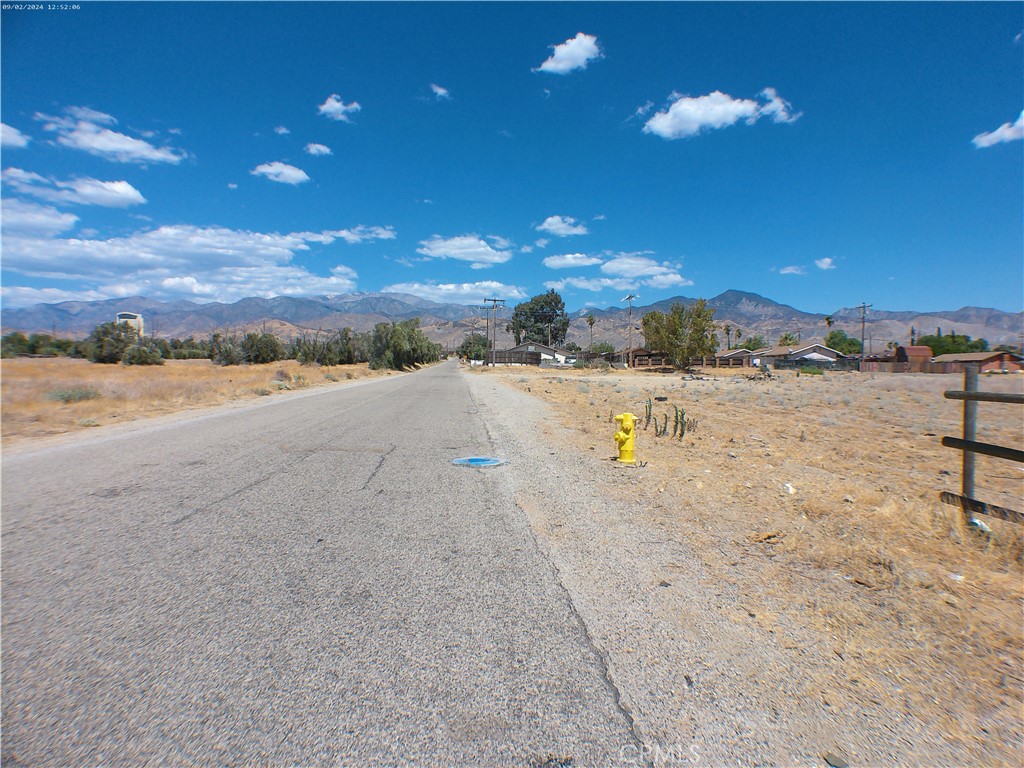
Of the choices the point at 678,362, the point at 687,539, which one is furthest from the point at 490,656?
the point at 678,362

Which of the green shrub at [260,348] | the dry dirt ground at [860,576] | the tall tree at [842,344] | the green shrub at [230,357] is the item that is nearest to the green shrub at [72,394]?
the dry dirt ground at [860,576]

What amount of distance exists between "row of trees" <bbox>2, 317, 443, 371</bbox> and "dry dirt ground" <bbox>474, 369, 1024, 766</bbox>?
6812 centimetres

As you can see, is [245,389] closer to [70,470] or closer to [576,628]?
[70,470]

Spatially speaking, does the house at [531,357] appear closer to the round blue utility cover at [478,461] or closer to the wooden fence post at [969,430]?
the round blue utility cover at [478,461]

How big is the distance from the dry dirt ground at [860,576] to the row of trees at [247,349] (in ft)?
223

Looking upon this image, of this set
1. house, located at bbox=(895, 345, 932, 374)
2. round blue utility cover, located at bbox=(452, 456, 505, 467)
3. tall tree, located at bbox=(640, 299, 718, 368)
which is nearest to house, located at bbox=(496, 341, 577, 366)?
tall tree, located at bbox=(640, 299, 718, 368)

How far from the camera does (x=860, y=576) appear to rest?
12.9 feet

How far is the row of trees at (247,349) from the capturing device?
65812 millimetres

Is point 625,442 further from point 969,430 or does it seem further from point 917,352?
Answer: point 917,352

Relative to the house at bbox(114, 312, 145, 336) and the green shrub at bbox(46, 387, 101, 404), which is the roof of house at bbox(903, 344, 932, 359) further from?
the house at bbox(114, 312, 145, 336)

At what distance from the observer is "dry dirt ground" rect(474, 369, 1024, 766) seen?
2.44m

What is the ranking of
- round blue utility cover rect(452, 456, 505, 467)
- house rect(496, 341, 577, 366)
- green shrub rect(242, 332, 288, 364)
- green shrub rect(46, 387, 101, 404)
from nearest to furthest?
round blue utility cover rect(452, 456, 505, 467), green shrub rect(46, 387, 101, 404), green shrub rect(242, 332, 288, 364), house rect(496, 341, 577, 366)

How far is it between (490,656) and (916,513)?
5.65m

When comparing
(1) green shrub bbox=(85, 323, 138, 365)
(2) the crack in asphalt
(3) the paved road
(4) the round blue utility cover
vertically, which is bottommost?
(4) the round blue utility cover
